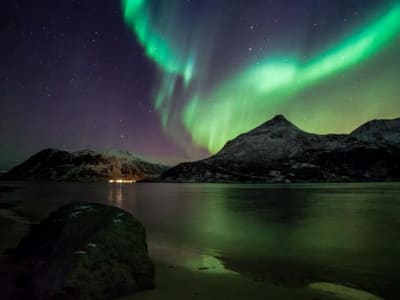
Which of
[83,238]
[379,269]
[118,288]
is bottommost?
[379,269]

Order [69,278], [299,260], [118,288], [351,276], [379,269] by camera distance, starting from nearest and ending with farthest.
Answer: [69,278]
[118,288]
[351,276]
[379,269]
[299,260]

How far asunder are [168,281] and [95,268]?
332 cm

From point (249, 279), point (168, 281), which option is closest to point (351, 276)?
point (249, 279)

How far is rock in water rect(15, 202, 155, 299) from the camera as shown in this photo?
30.1ft

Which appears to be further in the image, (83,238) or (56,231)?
(56,231)

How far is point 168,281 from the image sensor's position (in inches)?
469

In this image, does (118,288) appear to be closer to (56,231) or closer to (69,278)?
(69,278)

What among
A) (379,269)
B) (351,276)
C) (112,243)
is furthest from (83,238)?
(379,269)

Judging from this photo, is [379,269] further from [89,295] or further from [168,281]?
[89,295]

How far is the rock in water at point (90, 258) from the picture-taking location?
9164mm

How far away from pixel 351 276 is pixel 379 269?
2527mm

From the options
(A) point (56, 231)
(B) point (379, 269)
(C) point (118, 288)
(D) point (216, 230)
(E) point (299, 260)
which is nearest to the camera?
(C) point (118, 288)

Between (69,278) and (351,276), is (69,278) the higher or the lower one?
the higher one

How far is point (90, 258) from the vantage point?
9.47 m
